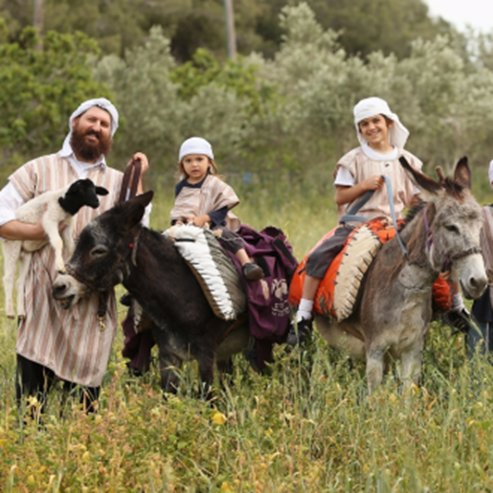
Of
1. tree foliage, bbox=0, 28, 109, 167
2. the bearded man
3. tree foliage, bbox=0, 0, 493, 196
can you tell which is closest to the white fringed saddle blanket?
the bearded man

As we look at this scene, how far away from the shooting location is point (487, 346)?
712cm

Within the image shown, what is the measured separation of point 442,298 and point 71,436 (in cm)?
284

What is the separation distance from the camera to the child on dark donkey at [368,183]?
746cm

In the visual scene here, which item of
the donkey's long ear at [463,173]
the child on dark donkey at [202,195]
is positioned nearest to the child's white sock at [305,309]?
the child on dark donkey at [202,195]

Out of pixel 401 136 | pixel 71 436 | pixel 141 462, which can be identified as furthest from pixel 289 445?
pixel 401 136

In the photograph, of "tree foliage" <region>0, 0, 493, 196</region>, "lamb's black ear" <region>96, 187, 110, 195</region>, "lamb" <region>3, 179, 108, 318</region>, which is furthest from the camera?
"tree foliage" <region>0, 0, 493, 196</region>

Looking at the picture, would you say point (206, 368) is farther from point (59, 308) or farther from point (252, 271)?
point (59, 308)

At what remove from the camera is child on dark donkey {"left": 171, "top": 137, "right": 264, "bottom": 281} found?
7789 millimetres

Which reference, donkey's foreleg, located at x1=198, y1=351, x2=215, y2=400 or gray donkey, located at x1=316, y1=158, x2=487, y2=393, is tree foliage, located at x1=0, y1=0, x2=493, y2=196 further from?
gray donkey, located at x1=316, y1=158, x2=487, y2=393

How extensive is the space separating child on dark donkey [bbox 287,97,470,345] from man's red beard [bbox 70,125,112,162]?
5.56 ft

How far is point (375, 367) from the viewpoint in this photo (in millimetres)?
6863

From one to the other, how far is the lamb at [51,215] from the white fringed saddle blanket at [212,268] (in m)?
0.87

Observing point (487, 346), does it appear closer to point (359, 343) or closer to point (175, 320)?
point (359, 343)

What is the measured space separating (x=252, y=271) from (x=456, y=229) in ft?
4.80
